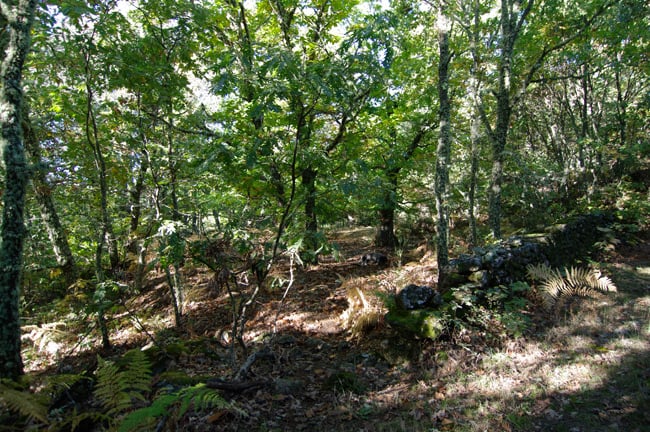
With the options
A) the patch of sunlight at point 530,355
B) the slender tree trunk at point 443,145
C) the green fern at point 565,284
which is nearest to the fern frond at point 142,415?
the patch of sunlight at point 530,355

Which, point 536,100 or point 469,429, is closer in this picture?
point 469,429

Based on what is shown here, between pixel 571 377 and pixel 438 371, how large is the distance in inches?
62.9

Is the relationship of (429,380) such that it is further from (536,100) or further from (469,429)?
(536,100)

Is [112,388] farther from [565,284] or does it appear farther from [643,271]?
[643,271]

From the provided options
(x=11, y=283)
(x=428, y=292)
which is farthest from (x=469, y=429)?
(x=11, y=283)

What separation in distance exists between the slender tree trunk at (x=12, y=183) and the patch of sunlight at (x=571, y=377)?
6389 mm

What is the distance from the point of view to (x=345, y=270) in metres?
9.65

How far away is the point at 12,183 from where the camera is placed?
3.70 metres

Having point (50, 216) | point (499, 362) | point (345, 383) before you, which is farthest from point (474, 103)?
point (50, 216)

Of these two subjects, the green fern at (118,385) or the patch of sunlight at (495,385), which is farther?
the patch of sunlight at (495,385)

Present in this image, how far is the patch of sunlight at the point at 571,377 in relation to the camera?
12.6ft

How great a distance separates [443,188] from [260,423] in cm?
536

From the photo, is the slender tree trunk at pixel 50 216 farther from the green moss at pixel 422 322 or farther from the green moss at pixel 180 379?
the green moss at pixel 422 322

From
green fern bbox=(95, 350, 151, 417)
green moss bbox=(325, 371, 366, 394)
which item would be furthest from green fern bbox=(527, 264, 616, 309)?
green fern bbox=(95, 350, 151, 417)
